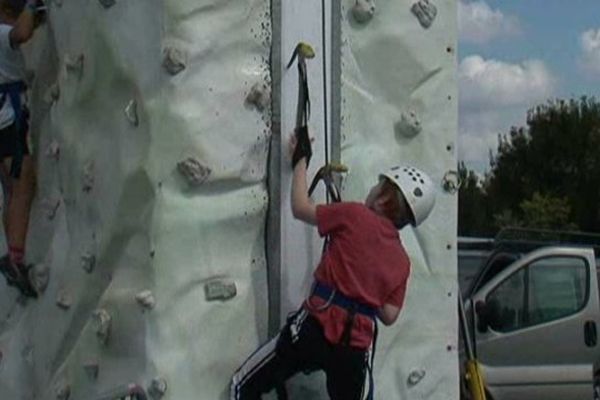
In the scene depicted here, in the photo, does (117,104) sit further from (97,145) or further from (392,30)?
(392,30)

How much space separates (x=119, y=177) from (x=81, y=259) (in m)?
0.43

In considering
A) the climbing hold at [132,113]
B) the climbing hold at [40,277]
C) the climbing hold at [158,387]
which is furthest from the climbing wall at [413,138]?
the climbing hold at [40,277]

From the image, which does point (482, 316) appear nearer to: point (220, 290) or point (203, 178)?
point (220, 290)

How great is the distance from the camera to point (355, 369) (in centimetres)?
504

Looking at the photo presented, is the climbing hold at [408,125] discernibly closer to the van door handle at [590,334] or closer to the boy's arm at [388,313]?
the boy's arm at [388,313]

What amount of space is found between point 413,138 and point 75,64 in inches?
Result: 54.7

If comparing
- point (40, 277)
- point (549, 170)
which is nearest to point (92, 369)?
point (40, 277)

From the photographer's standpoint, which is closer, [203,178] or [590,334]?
[203,178]

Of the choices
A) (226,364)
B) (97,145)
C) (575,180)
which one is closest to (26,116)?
(97,145)

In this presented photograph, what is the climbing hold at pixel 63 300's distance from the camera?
5.43 m

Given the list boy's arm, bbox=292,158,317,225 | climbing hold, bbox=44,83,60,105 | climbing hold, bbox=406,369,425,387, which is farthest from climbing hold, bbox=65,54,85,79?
climbing hold, bbox=406,369,425,387

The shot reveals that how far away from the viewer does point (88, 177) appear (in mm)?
5285

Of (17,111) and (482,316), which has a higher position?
(17,111)

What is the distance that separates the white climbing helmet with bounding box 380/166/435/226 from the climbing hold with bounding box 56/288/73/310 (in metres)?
1.34
